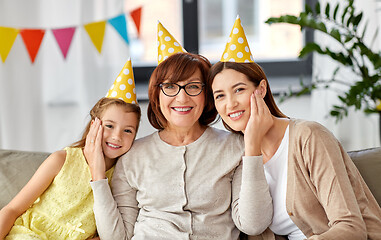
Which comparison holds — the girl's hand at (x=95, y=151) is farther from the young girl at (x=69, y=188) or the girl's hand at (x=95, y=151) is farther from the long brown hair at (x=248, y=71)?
the long brown hair at (x=248, y=71)

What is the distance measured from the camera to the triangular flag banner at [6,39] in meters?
2.62

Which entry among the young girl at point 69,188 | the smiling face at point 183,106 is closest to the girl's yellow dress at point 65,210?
the young girl at point 69,188

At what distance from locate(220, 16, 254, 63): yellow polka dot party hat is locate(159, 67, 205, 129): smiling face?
0.13 meters

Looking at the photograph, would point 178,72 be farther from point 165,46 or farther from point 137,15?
point 137,15

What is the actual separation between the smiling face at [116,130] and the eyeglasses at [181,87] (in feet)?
0.58

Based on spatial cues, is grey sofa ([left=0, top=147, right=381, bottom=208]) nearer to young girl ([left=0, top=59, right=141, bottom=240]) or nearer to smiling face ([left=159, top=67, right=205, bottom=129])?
young girl ([left=0, top=59, right=141, bottom=240])

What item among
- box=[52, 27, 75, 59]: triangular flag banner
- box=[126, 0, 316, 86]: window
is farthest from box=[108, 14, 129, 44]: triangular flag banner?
box=[126, 0, 316, 86]: window

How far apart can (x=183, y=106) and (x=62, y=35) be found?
132cm

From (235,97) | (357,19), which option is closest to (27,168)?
(235,97)

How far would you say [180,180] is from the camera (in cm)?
168

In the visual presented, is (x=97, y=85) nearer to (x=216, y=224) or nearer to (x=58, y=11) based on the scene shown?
(x=58, y=11)

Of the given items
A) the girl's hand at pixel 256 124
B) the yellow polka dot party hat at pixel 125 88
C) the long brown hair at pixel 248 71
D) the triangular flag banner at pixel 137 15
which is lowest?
the girl's hand at pixel 256 124

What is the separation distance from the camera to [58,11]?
275 centimetres

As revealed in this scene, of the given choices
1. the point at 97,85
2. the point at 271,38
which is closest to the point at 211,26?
the point at 271,38
